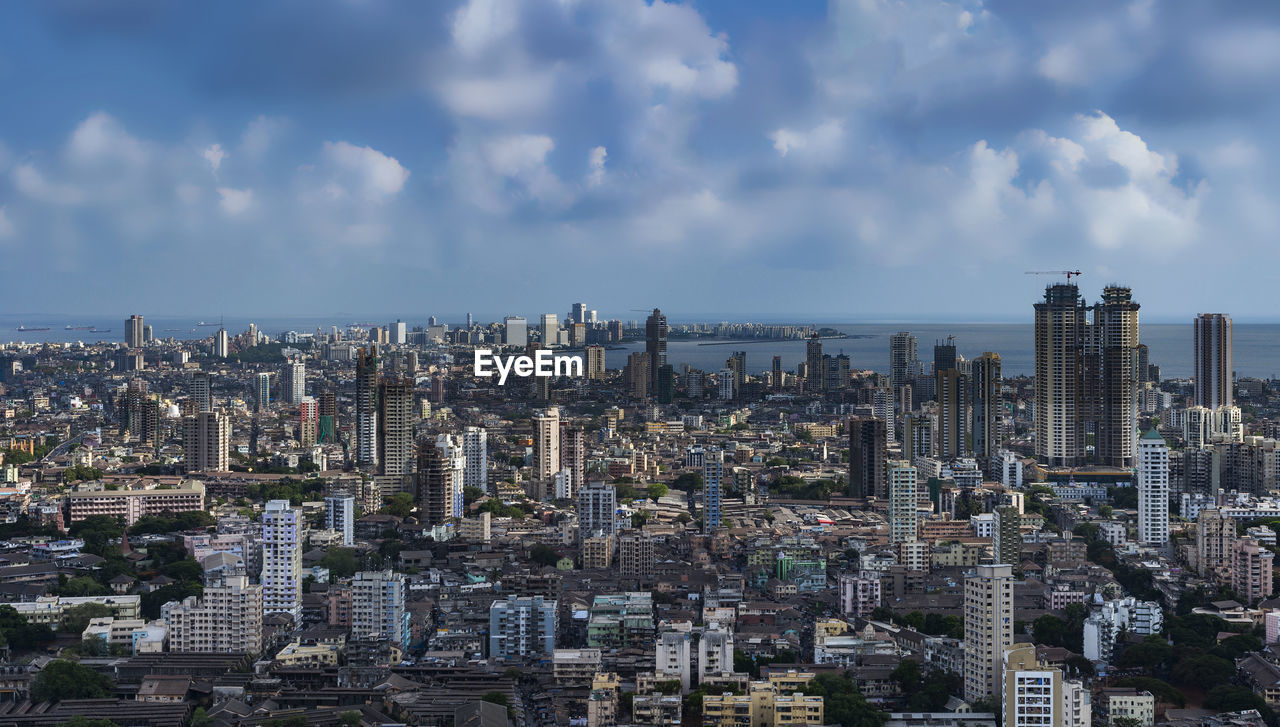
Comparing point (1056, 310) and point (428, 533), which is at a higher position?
point (1056, 310)

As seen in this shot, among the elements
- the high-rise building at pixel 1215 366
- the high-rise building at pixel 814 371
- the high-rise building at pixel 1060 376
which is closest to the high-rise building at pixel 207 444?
the high-rise building at pixel 1060 376

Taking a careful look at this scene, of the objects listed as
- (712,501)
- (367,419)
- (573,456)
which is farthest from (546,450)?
(712,501)

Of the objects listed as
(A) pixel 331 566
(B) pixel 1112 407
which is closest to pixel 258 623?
(A) pixel 331 566

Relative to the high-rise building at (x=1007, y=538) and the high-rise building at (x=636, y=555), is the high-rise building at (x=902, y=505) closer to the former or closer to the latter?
the high-rise building at (x=1007, y=538)

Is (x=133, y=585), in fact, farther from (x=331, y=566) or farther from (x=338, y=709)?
A: (x=338, y=709)

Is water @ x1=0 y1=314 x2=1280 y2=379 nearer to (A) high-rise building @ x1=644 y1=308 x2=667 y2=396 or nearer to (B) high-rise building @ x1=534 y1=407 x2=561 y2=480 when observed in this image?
(A) high-rise building @ x1=644 y1=308 x2=667 y2=396

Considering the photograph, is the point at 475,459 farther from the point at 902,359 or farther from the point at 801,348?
the point at 801,348

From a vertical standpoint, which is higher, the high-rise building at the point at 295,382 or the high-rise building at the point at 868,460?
the high-rise building at the point at 295,382
